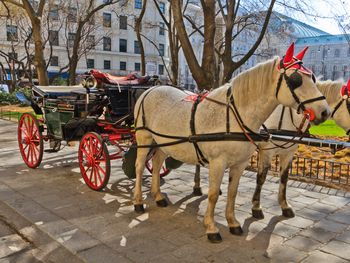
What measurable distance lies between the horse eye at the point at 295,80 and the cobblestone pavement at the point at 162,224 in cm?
188

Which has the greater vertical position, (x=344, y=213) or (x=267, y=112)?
(x=267, y=112)

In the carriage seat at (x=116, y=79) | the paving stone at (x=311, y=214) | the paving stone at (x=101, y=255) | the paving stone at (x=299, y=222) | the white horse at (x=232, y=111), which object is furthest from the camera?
Result: the carriage seat at (x=116, y=79)

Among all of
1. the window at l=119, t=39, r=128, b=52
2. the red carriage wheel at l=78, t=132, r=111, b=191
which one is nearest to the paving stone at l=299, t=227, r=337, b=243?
the red carriage wheel at l=78, t=132, r=111, b=191

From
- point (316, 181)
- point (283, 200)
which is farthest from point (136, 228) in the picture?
point (316, 181)

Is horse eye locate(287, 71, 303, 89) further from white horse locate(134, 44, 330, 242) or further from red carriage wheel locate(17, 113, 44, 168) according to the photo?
red carriage wheel locate(17, 113, 44, 168)

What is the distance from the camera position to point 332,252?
154 inches

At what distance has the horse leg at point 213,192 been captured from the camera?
4.03m

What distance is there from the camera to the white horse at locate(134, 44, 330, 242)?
3.44 metres

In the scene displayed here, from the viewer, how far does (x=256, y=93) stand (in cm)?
383

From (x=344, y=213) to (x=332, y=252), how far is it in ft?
4.67

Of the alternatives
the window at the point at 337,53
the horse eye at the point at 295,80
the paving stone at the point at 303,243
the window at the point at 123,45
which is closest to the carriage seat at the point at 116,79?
the horse eye at the point at 295,80

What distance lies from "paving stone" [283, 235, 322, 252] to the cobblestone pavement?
12 mm

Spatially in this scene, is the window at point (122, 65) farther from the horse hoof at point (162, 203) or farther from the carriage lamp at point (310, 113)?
the carriage lamp at point (310, 113)

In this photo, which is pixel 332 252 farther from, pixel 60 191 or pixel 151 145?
pixel 60 191
